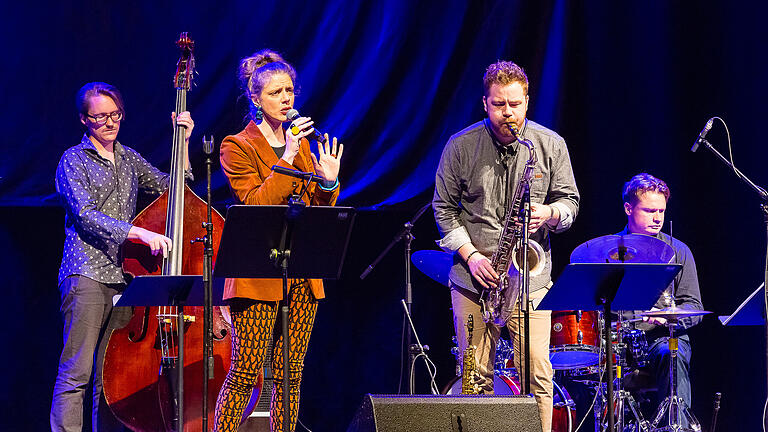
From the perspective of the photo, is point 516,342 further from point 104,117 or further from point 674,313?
point 104,117

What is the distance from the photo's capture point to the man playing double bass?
4.30 metres

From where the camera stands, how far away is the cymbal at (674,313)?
4.74 metres

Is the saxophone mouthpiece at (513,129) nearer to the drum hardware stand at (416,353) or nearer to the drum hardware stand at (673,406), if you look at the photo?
the drum hardware stand at (416,353)

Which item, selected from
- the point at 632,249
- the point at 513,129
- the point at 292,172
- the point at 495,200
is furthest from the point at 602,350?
the point at 292,172

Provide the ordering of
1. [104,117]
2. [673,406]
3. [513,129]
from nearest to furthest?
[513,129], [104,117], [673,406]

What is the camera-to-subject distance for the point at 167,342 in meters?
4.23

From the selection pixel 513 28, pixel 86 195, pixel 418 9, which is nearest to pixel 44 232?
pixel 86 195

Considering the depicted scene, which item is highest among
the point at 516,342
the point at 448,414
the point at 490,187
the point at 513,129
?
the point at 513,129

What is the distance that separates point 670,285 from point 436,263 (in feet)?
5.29

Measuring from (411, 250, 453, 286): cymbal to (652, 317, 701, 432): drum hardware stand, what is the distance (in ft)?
4.54

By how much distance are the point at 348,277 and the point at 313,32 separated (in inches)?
61.0

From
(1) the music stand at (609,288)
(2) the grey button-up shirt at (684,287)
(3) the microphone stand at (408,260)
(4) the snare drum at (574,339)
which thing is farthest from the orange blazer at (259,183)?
(2) the grey button-up shirt at (684,287)

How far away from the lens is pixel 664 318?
5023 mm

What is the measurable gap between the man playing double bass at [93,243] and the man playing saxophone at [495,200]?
1.41m
